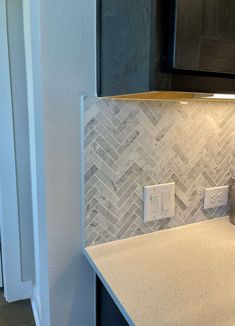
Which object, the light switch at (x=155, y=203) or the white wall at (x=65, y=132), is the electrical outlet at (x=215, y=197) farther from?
the white wall at (x=65, y=132)

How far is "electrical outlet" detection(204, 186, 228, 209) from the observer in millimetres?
1056

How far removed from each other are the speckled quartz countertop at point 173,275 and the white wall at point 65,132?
95 mm

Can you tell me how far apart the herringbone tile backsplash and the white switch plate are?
21 mm

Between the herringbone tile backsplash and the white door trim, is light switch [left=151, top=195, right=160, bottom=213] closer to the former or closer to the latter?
the herringbone tile backsplash

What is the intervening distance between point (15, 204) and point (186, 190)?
109cm

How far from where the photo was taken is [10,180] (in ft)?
5.30

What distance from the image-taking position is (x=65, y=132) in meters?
0.79

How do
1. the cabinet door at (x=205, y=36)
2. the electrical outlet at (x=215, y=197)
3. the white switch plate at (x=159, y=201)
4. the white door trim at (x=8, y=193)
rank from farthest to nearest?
the white door trim at (x=8, y=193) < the electrical outlet at (x=215, y=197) < the white switch plate at (x=159, y=201) < the cabinet door at (x=205, y=36)

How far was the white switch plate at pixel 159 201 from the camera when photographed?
923 mm

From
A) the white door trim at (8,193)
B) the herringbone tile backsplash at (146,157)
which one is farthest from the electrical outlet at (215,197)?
the white door trim at (8,193)

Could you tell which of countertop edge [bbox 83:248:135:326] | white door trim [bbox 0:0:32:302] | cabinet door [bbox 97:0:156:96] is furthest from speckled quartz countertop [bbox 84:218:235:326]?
white door trim [bbox 0:0:32:302]

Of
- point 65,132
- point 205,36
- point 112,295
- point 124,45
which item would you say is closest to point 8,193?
point 65,132

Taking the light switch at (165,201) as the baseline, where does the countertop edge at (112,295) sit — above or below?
below

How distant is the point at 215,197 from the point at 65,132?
0.64m
